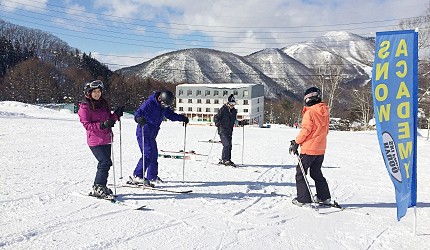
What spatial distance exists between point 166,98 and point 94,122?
1.52 meters

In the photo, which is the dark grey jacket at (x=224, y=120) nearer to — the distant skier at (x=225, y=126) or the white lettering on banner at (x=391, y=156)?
the distant skier at (x=225, y=126)

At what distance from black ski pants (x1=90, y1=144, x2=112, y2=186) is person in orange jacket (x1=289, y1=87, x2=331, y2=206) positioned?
2.74m

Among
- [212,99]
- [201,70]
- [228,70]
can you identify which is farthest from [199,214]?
[228,70]

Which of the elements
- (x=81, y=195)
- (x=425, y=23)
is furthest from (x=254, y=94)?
(x=81, y=195)

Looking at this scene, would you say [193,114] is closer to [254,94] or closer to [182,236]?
[254,94]

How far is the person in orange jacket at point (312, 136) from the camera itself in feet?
17.3

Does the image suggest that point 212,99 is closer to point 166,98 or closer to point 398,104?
point 166,98

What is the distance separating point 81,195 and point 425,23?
25.9 meters

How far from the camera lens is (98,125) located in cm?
513

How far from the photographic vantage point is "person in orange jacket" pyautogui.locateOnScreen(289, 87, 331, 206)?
5.27m

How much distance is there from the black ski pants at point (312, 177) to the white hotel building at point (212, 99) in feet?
225

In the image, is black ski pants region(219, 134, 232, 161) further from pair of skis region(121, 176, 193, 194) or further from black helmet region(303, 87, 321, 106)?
black helmet region(303, 87, 321, 106)

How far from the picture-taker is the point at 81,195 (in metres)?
5.43

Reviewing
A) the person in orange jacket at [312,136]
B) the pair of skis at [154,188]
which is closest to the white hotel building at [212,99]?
the pair of skis at [154,188]
